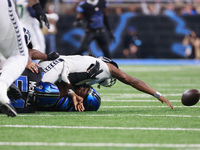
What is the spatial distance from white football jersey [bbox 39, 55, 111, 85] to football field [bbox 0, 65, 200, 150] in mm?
351

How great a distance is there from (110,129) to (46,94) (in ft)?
3.46

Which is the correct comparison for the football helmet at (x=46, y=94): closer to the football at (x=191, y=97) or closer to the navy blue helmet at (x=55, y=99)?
the navy blue helmet at (x=55, y=99)

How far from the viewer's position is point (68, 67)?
516 centimetres

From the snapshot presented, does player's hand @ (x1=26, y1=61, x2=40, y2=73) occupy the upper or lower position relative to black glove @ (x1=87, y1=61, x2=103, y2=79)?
upper

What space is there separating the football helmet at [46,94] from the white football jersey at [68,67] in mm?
247

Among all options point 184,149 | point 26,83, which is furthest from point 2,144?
point 26,83

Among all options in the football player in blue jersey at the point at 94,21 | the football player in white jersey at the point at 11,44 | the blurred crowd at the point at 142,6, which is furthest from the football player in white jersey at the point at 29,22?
the blurred crowd at the point at 142,6

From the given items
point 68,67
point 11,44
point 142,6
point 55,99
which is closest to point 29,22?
point 68,67

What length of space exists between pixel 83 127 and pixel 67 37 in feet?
42.7

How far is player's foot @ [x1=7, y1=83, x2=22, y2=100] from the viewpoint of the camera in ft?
14.3

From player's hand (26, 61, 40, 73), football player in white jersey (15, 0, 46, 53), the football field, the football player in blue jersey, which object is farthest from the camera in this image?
the football player in blue jersey

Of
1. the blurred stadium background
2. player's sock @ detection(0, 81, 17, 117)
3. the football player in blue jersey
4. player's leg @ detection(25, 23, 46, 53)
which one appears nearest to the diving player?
player's sock @ detection(0, 81, 17, 117)

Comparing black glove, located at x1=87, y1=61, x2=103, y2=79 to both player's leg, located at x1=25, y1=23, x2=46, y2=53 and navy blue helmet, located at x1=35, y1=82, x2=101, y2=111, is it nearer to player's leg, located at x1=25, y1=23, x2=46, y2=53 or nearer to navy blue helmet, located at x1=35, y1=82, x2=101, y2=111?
navy blue helmet, located at x1=35, y1=82, x2=101, y2=111

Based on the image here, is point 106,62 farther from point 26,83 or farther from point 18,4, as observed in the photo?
point 18,4
